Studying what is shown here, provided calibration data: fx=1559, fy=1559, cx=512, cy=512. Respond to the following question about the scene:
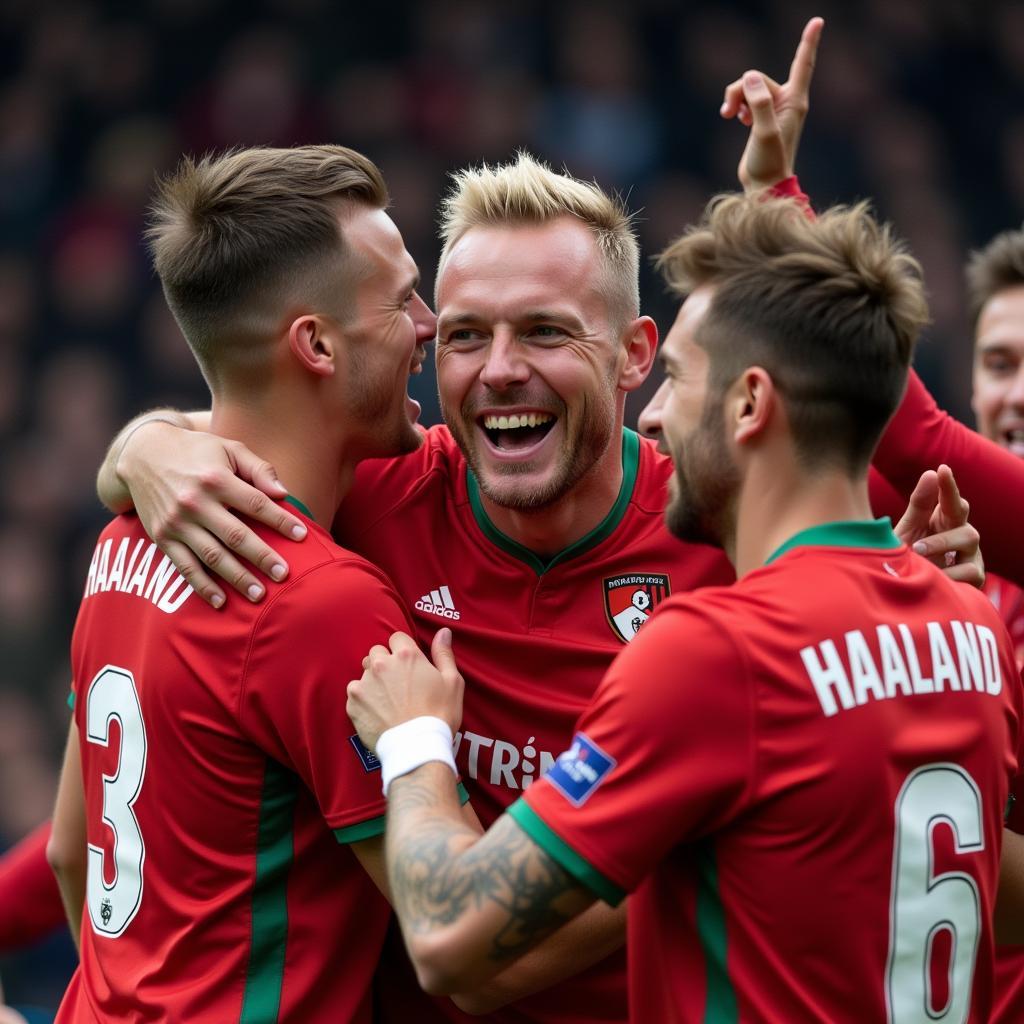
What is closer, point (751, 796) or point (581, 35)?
point (751, 796)

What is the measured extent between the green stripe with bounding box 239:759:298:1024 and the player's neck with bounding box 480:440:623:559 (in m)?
0.82

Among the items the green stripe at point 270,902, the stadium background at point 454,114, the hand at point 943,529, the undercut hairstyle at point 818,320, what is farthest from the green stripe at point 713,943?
the stadium background at point 454,114

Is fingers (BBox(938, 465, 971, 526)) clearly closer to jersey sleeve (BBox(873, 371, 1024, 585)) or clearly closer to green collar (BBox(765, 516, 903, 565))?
jersey sleeve (BBox(873, 371, 1024, 585))

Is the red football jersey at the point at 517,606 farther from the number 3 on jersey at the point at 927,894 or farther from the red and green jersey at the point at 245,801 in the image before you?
the number 3 on jersey at the point at 927,894

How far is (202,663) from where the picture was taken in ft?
9.41

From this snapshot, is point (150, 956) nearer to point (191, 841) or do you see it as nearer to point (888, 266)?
point (191, 841)

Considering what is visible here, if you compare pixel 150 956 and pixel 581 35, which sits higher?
pixel 581 35

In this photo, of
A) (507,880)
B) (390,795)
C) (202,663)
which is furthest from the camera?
(202,663)

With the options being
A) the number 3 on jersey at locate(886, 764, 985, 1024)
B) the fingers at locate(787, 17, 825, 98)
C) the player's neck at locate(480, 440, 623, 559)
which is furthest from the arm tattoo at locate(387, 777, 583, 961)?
the fingers at locate(787, 17, 825, 98)

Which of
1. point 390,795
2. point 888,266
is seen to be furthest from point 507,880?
point 888,266

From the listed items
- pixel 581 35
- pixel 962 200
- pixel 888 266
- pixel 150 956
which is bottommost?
pixel 150 956

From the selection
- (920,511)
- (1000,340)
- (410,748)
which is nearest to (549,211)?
(920,511)

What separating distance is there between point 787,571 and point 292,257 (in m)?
1.31

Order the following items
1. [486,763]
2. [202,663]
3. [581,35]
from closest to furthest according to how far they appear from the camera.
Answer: [202,663] → [486,763] → [581,35]
